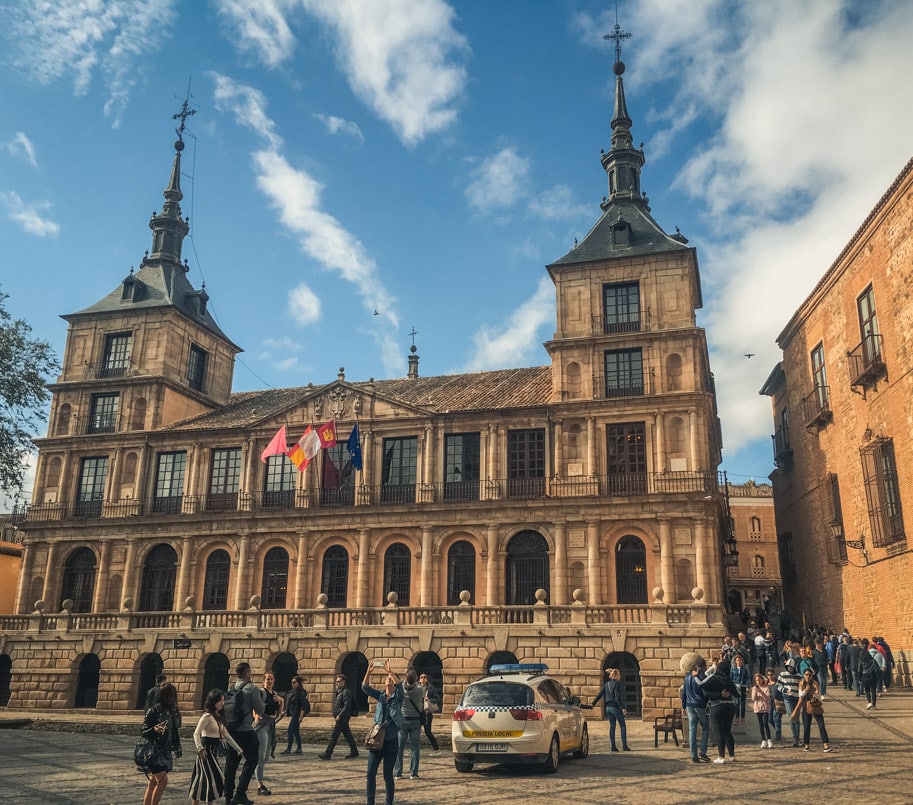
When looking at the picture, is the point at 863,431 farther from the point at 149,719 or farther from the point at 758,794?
the point at 149,719

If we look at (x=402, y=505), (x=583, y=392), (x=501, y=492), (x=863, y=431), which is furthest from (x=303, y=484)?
(x=863, y=431)

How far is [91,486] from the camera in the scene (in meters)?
38.8

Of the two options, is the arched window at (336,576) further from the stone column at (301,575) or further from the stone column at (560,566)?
the stone column at (560,566)

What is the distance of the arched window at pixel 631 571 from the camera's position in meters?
30.9

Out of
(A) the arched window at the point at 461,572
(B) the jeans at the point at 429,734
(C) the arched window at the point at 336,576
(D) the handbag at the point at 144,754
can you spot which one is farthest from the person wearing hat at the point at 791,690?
(C) the arched window at the point at 336,576

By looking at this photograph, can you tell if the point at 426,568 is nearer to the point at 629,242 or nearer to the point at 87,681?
the point at 87,681

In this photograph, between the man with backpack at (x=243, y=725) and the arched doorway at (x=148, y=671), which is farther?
the arched doorway at (x=148, y=671)

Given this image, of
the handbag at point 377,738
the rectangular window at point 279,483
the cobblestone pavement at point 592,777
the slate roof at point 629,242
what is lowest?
Result: the cobblestone pavement at point 592,777

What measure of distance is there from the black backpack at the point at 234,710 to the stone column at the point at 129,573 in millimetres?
26366

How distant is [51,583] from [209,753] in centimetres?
3041

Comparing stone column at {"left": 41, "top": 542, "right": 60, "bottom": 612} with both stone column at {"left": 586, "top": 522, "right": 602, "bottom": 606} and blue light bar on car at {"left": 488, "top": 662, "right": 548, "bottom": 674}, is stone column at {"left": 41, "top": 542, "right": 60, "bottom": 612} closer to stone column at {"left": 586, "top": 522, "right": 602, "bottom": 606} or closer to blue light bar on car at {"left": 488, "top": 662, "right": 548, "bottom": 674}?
stone column at {"left": 586, "top": 522, "right": 602, "bottom": 606}

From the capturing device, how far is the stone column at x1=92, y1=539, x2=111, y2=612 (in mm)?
36094

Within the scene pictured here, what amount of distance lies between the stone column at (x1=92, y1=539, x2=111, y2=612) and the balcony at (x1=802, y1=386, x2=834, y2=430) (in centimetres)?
2959

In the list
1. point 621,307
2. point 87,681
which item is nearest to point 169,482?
point 87,681
